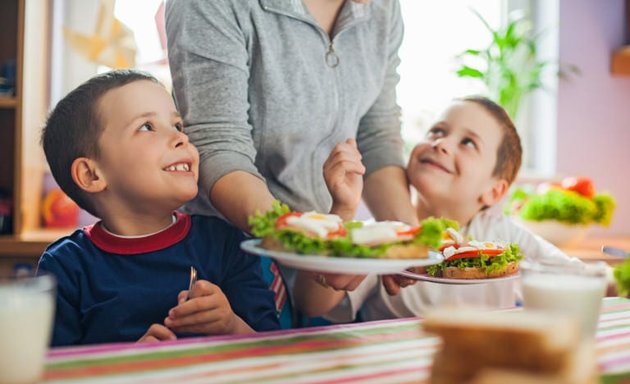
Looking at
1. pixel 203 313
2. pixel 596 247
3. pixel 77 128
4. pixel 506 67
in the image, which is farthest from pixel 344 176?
pixel 506 67

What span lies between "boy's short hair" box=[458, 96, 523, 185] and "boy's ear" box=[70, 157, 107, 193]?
1149 mm

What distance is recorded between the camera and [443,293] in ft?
6.28

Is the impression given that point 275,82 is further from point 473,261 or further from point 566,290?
point 566,290

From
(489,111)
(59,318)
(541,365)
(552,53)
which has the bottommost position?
(59,318)

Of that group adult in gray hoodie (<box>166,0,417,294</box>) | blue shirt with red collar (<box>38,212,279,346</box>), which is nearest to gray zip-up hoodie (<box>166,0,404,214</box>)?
adult in gray hoodie (<box>166,0,417,294</box>)

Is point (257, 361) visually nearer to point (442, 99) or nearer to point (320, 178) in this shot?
point (320, 178)

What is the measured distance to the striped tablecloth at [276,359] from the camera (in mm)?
895

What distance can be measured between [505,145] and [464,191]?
217 millimetres

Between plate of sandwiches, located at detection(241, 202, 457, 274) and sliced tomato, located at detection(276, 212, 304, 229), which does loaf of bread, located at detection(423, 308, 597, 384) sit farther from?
sliced tomato, located at detection(276, 212, 304, 229)

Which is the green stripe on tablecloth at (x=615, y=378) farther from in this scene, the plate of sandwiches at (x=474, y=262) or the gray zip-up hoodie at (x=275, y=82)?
the gray zip-up hoodie at (x=275, y=82)

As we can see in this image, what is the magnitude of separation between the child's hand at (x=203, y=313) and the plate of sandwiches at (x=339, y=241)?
0.45ft

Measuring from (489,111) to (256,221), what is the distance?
118 cm

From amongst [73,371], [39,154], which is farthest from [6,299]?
[39,154]

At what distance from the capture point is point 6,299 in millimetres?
804
